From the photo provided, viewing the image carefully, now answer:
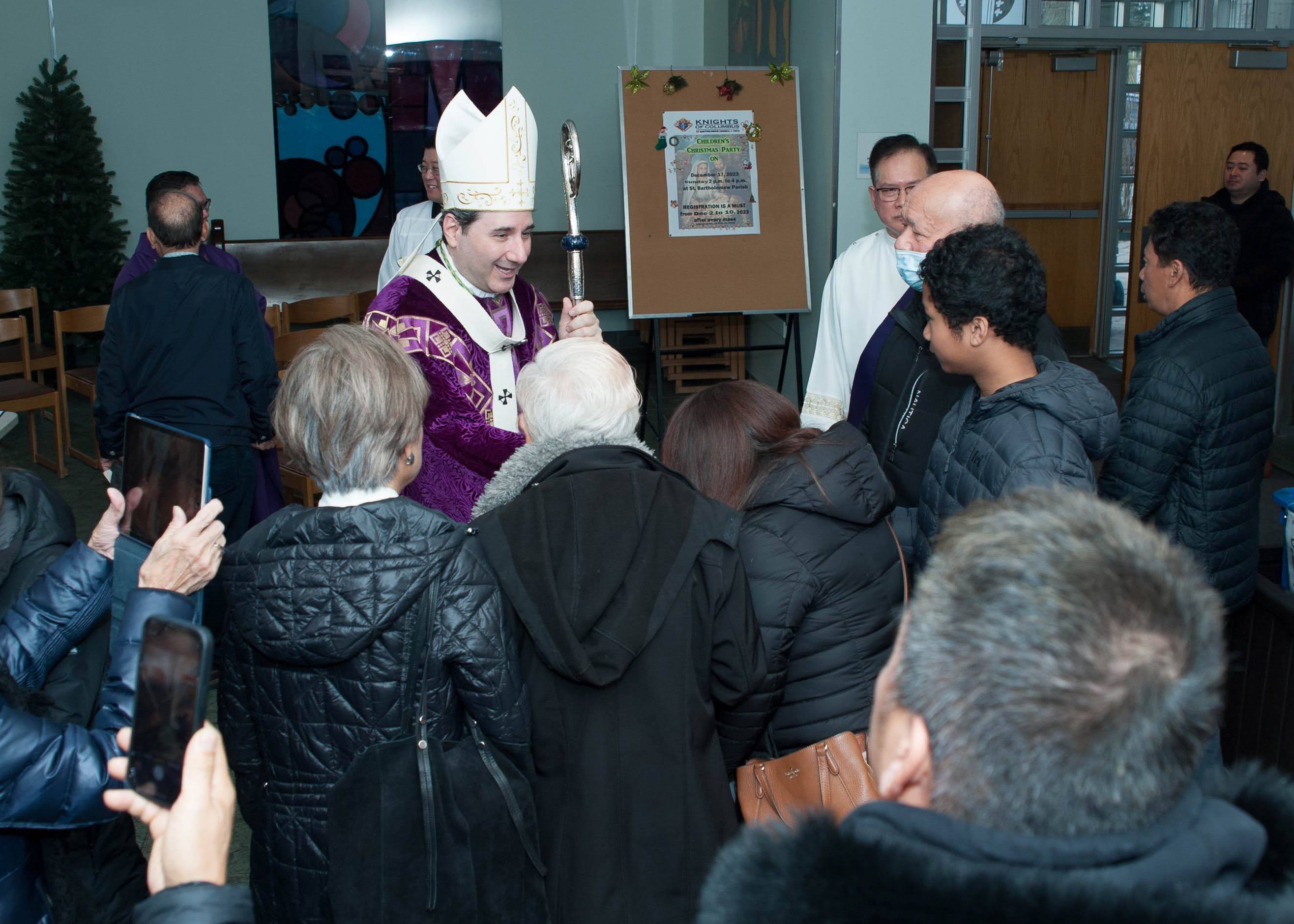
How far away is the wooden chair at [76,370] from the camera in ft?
19.8

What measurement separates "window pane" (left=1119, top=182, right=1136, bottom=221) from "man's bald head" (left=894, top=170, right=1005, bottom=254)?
20.2 feet

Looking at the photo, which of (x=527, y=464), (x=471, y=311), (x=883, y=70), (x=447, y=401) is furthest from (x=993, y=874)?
(x=883, y=70)

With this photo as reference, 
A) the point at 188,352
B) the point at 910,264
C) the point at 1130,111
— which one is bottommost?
the point at 188,352

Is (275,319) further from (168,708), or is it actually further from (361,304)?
(168,708)

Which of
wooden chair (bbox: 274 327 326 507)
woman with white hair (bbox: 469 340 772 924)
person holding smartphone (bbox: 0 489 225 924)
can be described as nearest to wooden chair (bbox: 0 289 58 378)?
wooden chair (bbox: 274 327 326 507)

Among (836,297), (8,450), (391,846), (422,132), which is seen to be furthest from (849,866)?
(422,132)

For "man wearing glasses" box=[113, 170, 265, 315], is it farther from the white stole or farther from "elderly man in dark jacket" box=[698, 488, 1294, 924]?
"elderly man in dark jacket" box=[698, 488, 1294, 924]

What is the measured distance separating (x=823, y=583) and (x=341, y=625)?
2.57ft

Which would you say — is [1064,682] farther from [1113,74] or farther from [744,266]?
[1113,74]

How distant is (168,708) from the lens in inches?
42.6

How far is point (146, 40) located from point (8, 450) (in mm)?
3498

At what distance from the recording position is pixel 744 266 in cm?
604

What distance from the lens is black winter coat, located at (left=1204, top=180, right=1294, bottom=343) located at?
546 cm

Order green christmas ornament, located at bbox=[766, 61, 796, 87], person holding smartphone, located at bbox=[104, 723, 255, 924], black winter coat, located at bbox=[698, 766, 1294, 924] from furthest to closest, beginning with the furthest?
green christmas ornament, located at bbox=[766, 61, 796, 87] < person holding smartphone, located at bbox=[104, 723, 255, 924] < black winter coat, located at bbox=[698, 766, 1294, 924]
